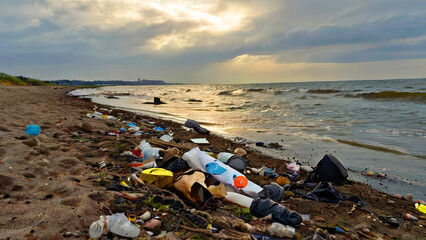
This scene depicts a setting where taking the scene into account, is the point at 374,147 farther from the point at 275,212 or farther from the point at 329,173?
the point at 275,212

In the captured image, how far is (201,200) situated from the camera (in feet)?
9.07

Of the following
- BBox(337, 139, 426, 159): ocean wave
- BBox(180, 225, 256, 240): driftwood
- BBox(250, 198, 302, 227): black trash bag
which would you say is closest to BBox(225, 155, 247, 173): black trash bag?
BBox(250, 198, 302, 227): black trash bag

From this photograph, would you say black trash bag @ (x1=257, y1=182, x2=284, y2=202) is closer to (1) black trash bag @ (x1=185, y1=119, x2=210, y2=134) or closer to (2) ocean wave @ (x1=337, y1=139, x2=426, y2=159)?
(2) ocean wave @ (x1=337, y1=139, x2=426, y2=159)

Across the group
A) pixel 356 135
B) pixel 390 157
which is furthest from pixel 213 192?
pixel 356 135

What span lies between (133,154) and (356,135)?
709 cm

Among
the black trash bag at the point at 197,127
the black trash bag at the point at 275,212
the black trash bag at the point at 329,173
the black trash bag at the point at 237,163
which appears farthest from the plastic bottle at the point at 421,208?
the black trash bag at the point at 197,127

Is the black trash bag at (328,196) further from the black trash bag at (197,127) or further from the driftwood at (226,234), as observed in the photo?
the black trash bag at (197,127)

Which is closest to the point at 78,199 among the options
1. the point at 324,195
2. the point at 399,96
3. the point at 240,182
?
the point at 240,182

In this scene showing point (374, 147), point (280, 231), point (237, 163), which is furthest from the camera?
point (374, 147)

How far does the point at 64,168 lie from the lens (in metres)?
3.48

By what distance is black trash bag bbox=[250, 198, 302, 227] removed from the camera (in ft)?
8.34

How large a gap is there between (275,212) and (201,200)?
2.67 feet

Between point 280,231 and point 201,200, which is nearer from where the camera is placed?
point 280,231

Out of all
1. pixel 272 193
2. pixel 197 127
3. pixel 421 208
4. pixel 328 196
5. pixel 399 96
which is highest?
pixel 399 96
